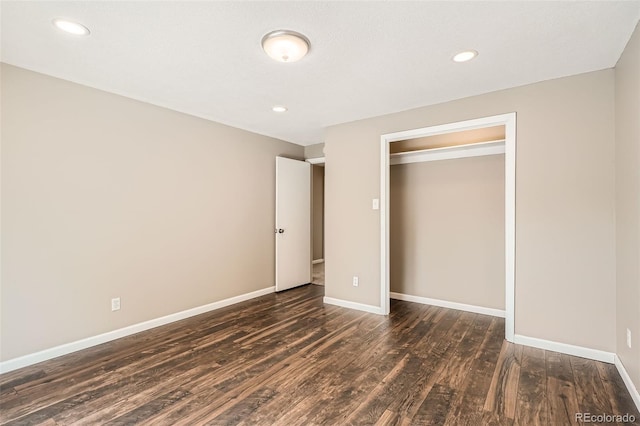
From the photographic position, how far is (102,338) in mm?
2979

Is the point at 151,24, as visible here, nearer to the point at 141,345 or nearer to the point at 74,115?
the point at 74,115

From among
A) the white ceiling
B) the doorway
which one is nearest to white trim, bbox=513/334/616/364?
the white ceiling

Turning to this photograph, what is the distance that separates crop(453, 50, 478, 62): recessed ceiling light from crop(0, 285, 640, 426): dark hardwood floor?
246 centimetres

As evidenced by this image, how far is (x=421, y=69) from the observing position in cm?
261

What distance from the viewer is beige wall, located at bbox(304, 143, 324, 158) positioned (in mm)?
5340

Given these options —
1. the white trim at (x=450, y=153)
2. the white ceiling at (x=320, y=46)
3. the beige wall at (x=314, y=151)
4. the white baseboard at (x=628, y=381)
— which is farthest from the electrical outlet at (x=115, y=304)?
the white baseboard at (x=628, y=381)

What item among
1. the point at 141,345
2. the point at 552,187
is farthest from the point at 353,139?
the point at 141,345

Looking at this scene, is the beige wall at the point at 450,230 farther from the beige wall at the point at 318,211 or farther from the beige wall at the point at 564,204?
the beige wall at the point at 318,211

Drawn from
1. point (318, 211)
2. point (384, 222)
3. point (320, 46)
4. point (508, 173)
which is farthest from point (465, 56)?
point (318, 211)

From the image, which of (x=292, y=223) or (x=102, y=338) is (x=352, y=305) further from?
(x=102, y=338)

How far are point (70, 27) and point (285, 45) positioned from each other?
1.38 m

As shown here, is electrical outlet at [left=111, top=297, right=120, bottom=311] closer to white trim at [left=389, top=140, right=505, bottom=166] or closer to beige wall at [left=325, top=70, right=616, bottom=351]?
white trim at [left=389, top=140, right=505, bottom=166]

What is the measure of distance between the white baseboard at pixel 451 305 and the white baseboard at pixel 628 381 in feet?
4.06

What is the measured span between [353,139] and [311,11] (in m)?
2.32
